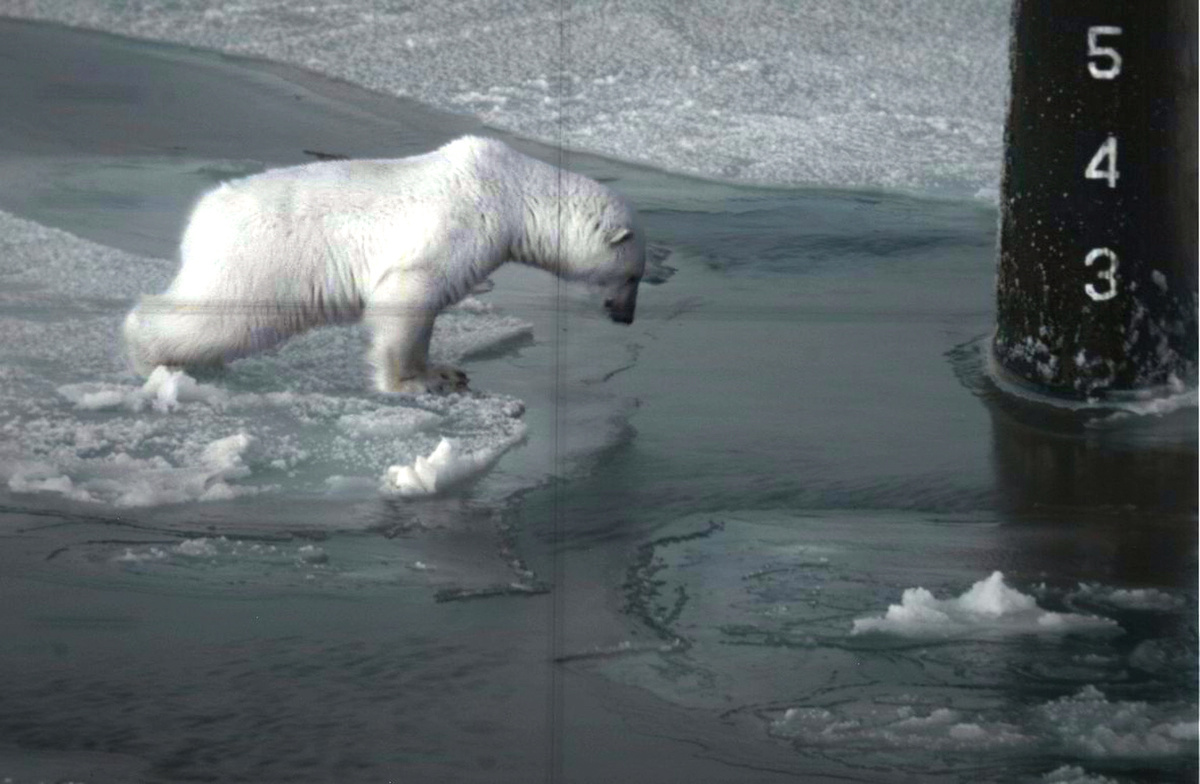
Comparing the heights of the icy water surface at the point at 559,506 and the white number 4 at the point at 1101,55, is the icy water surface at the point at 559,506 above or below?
below

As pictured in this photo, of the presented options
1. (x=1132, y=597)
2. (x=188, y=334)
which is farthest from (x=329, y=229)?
(x=1132, y=597)

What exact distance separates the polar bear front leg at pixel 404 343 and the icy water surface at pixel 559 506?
2cm

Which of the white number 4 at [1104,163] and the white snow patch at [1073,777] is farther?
the white number 4 at [1104,163]

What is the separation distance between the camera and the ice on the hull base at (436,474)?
2.11 metres

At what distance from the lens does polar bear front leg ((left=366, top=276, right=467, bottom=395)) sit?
2.11 m

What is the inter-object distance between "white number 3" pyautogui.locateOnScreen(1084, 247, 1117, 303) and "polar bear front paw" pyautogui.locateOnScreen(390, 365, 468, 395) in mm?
571

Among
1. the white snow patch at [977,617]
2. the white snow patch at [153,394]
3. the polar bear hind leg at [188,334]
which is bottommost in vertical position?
the white snow patch at [977,617]

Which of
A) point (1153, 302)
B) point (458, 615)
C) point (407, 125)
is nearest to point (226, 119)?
point (407, 125)

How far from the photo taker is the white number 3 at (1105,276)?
212cm

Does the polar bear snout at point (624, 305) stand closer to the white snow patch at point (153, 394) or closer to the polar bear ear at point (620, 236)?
the polar bear ear at point (620, 236)

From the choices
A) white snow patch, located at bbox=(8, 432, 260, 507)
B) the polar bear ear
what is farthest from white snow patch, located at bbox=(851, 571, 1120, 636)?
white snow patch, located at bbox=(8, 432, 260, 507)

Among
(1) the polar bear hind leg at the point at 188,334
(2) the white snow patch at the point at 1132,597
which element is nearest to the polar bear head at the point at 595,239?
(1) the polar bear hind leg at the point at 188,334

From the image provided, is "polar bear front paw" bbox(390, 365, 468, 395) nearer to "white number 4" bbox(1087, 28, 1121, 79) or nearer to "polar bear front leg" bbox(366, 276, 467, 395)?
"polar bear front leg" bbox(366, 276, 467, 395)

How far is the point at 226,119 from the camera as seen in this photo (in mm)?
2123
